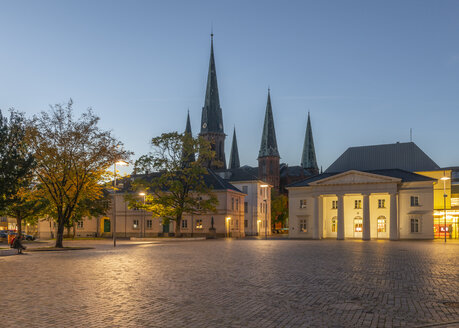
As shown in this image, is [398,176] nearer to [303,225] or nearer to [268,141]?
[303,225]

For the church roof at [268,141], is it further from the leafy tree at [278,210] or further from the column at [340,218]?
the column at [340,218]

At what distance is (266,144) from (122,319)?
13174cm

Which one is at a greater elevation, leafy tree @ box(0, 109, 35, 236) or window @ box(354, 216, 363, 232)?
leafy tree @ box(0, 109, 35, 236)

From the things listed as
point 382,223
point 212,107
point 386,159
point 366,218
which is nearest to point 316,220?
point 366,218

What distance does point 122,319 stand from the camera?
891cm

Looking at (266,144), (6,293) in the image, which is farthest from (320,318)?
(266,144)

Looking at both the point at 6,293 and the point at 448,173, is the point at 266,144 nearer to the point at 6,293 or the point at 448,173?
the point at 448,173

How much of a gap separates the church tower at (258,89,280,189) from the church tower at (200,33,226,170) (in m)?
12.3

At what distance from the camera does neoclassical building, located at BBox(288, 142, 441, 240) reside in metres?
63.9

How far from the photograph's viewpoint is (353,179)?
65688 millimetres

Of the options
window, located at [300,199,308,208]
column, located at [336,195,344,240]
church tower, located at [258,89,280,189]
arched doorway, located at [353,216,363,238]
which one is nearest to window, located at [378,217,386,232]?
arched doorway, located at [353,216,363,238]

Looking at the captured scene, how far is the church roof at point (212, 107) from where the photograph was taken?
426 feet

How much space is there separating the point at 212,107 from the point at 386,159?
6734cm

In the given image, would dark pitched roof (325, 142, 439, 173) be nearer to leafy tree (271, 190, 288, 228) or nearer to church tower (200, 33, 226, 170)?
leafy tree (271, 190, 288, 228)
